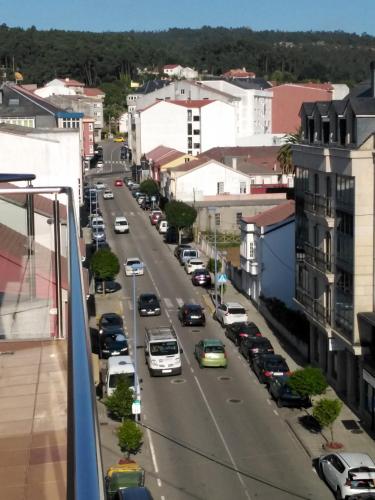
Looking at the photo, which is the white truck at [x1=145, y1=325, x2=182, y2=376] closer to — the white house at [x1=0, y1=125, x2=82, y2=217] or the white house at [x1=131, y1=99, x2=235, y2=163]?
the white house at [x1=0, y1=125, x2=82, y2=217]

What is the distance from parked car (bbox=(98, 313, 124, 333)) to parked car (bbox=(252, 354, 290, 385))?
→ 20.0ft

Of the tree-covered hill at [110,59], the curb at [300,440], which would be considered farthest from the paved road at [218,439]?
the tree-covered hill at [110,59]

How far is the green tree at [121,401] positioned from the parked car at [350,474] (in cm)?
561

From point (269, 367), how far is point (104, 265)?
47.3ft

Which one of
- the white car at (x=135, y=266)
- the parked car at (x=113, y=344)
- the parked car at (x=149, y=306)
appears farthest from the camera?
the white car at (x=135, y=266)

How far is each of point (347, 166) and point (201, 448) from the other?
7.77 metres

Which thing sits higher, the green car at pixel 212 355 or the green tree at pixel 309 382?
the green tree at pixel 309 382

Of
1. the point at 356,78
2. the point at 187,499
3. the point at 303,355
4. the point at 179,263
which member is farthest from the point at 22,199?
the point at 356,78

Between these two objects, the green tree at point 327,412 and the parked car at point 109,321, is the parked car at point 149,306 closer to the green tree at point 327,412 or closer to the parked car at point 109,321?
the parked car at point 109,321

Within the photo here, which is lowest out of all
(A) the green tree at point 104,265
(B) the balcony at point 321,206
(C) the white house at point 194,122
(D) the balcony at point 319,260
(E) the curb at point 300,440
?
(E) the curb at point 300,440

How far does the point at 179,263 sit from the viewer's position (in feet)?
153

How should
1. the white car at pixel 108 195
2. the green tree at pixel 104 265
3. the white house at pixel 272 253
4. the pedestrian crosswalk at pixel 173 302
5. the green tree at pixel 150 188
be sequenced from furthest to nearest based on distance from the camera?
1. the white car at pixel 108 195
2. the green tree at pixel 150 188
3. the green tree at pixel 104 265
4. the pedestrian crosswalk at pixel 173 302
5. the white house at pixel 272 253

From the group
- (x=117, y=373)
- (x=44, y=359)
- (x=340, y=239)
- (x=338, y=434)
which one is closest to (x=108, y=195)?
(x=117, y=373)

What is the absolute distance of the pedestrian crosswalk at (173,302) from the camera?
36.6 m
